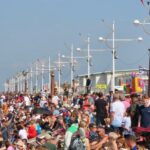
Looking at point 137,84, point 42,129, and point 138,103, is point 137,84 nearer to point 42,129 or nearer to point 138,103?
point 42,129

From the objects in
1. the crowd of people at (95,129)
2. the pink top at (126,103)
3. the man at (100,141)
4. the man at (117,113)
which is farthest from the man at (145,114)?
the pink top at (126,103)

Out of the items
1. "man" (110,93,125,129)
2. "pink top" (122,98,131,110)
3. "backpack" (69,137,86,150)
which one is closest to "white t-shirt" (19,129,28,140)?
"pink top" (122,98,131,110)

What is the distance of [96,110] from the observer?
26812 millimetres

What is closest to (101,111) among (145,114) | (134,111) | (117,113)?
(117,113)

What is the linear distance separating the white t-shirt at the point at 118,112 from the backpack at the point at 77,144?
10.8ft

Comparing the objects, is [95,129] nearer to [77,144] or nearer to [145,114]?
[145,114]

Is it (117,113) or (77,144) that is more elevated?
(117,113)

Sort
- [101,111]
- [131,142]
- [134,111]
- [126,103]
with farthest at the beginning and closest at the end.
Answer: [101,111]
[126,103]
[134,111]
[131,142]

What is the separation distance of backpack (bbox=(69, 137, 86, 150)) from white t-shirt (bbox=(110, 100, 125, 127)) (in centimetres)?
328

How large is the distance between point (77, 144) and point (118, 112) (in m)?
4.03

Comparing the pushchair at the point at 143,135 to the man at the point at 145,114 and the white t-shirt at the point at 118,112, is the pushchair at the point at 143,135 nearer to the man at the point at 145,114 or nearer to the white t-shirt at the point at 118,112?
the man at the point at 145,114

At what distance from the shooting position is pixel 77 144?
18.2 m

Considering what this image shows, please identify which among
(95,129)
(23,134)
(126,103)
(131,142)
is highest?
(126,103)

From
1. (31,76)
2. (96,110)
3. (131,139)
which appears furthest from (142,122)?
(31,76)
